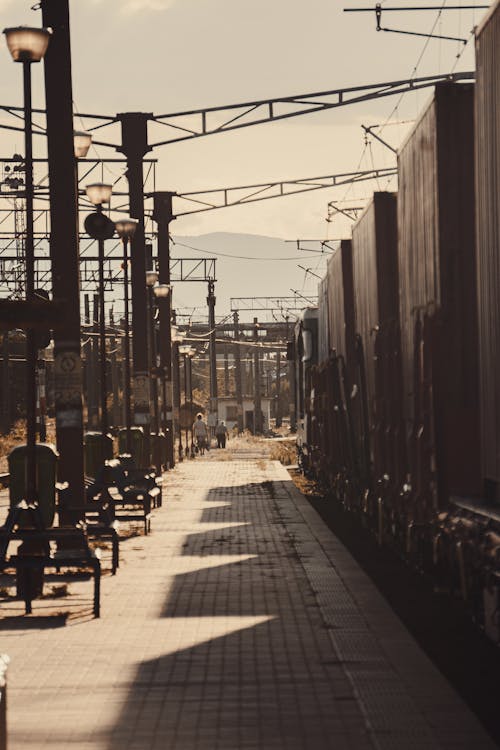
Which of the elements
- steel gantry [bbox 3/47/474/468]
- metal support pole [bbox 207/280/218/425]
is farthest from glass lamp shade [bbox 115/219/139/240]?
metal support pole [bbox 207/280/218/425]

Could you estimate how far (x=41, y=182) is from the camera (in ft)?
117

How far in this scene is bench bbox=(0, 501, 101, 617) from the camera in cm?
1274

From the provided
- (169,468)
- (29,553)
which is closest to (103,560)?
(29,553)

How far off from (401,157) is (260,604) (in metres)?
4.30

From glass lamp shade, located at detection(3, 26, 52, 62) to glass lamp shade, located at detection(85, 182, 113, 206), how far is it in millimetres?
7405

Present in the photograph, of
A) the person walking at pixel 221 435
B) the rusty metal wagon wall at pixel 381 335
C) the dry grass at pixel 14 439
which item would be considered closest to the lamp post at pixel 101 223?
the rusty metal wagon wall at pixel 381 335

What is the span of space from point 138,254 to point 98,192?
12.9 m

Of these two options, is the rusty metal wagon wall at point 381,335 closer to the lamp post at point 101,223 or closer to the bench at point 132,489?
the bench at point 132,489

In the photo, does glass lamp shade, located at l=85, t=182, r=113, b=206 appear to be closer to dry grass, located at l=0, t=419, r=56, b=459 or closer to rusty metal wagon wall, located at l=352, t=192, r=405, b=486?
rusty metal wagon wall, located at l=352, t=192, r=405, b=486

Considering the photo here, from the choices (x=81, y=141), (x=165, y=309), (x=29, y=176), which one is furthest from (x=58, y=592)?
(x=165, y=309)

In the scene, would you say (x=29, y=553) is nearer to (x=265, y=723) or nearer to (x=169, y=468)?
(x=265, y=723)

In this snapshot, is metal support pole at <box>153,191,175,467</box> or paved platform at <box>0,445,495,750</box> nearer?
paved platform at <box>0,445,495,750</box>

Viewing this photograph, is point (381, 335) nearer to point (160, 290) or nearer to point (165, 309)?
point (160, 290)

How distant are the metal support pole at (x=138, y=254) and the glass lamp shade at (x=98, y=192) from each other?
426 inches
